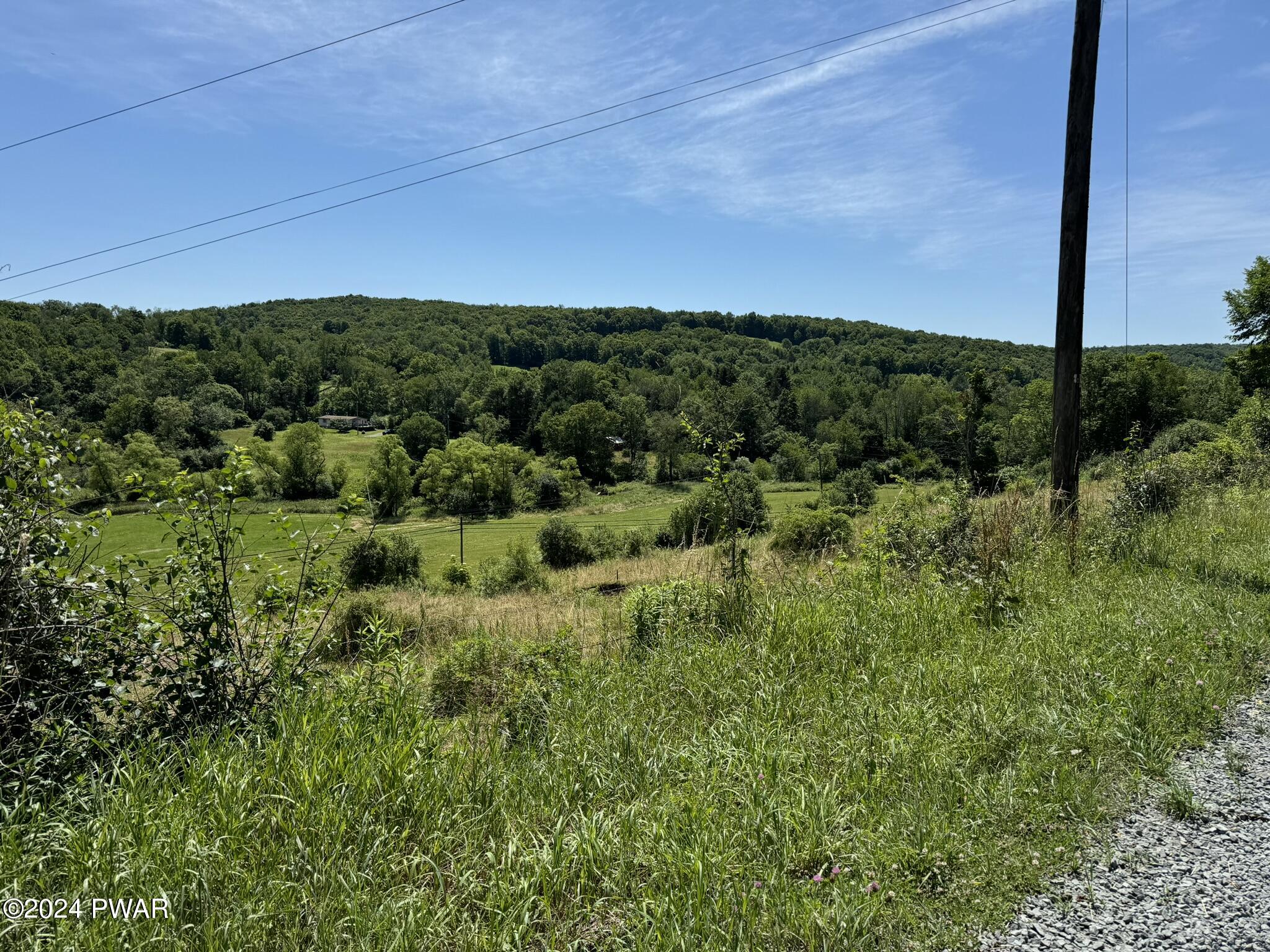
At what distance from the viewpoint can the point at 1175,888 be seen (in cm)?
238

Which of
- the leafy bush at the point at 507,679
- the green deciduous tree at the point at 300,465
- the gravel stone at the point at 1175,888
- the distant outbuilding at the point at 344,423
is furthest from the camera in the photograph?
the distant outbuilding at the point at 344,423

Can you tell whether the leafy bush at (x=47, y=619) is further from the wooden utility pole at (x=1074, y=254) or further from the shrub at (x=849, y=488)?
the shrub at (x=849, y=488)

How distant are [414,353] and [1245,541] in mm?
135601

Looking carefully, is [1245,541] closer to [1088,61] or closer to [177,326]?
[1088,61]

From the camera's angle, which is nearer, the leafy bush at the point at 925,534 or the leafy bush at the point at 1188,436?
the leafy bush at the point at 925,534

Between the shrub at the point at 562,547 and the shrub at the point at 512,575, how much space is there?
473 centimetres

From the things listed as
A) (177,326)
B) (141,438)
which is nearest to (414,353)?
(177,326)

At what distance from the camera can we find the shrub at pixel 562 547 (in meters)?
46.9

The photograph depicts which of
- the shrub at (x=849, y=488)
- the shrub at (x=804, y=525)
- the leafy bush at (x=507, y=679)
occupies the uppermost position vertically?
the leafy bush at (x=507, y=679)

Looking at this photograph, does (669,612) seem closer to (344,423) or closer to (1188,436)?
(1188,436)

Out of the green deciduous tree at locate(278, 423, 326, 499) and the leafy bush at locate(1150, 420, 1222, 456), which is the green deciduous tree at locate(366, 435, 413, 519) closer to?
the green deciduous tree at locate(278, 423, 326, 499)

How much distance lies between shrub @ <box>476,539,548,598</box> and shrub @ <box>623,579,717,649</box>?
28692mm

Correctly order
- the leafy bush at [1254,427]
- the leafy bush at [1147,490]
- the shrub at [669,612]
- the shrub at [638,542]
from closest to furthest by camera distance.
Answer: the shrub at [669,612], the leafy bush at [1147,490], the leafy bush at [1254,427], the shrub at [638,542]

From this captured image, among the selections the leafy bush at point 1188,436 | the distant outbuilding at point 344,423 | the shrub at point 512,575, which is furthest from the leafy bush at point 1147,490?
the distant outbuilding at point 344,423
